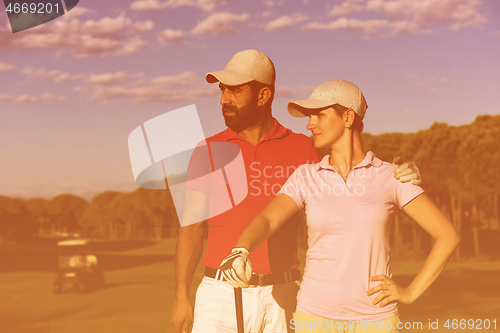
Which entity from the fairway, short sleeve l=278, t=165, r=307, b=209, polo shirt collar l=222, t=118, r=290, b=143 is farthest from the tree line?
short sleeve l=278, t=165, r=307, b=209

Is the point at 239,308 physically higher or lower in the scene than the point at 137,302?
higher

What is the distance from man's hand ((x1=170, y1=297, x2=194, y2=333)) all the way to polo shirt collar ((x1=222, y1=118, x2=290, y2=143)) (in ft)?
4.93

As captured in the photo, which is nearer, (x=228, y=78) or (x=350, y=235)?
(x=350, y=235)

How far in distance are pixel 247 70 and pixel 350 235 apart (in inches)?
76.5

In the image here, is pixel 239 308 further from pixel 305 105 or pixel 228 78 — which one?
pixel 228 78

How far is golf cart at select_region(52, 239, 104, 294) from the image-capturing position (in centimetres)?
3291

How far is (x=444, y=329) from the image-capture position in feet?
75.2

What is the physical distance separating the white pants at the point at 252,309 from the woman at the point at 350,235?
85 centimetres

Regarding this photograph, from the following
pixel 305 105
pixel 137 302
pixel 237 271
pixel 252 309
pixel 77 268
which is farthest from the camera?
pixel 77 268

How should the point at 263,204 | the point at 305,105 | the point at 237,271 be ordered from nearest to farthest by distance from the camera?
the point at 237,271, the point at 305,105, the point at 263,204

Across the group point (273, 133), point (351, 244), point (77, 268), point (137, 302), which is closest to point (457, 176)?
point (137, 302)

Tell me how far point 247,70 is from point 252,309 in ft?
6.84

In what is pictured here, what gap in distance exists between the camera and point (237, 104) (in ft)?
16.2

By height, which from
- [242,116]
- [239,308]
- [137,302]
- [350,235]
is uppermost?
[242,116]
